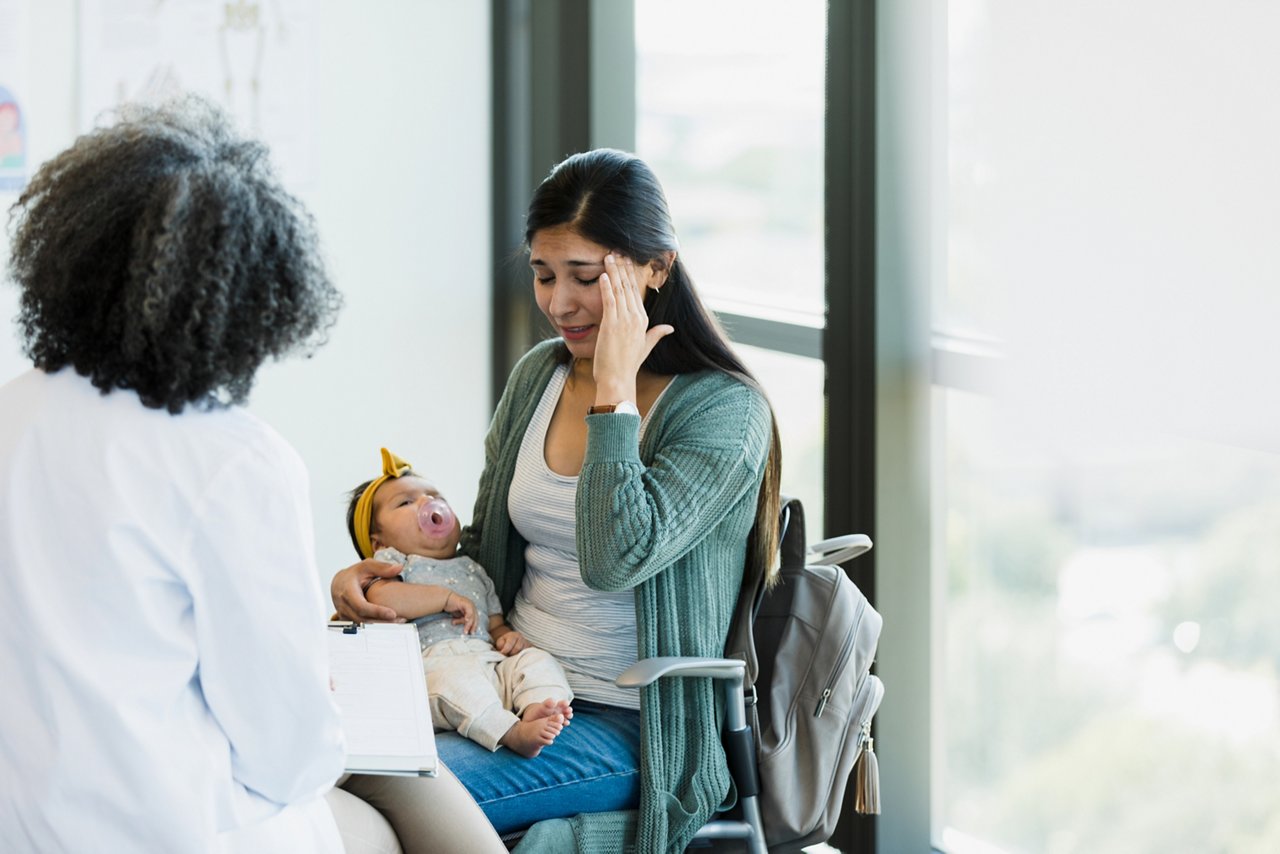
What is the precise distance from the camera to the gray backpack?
5.91 feet

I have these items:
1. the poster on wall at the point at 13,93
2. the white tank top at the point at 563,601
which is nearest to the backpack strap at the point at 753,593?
the white tank top at the point at 563,601

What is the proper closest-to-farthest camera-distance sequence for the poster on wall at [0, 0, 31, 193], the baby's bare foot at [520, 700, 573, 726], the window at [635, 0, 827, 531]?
the baby's bare foot at [520, 700, 573, 726]
the window at [635, 0, 827, 531]
the poster on wall at [0, 0, 31, 193]

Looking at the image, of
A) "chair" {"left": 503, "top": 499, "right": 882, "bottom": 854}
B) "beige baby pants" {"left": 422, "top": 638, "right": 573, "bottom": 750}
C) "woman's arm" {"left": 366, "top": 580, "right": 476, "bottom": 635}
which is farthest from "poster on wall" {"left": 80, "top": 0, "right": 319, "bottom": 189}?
"chair" {"left": 503, "top": 499, "right": 882, "bottom": 854}

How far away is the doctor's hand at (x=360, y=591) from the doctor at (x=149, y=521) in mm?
673

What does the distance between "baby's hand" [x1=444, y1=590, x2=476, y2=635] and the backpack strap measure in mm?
358

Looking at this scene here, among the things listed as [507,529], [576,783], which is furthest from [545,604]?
[576,783]

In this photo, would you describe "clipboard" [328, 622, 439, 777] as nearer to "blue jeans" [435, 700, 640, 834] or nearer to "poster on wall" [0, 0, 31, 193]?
"blue jeans" [435, 700, 640, 834]

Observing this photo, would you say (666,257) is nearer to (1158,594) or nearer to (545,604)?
(545,604)

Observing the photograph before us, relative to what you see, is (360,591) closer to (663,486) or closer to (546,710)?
(546,710)

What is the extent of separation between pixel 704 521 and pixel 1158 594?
737 mm

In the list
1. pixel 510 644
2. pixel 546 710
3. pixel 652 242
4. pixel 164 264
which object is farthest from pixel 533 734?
pixel 164 264

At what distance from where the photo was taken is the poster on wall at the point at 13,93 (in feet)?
10.4

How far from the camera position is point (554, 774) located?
1.74 meters

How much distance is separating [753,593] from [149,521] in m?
0.94
